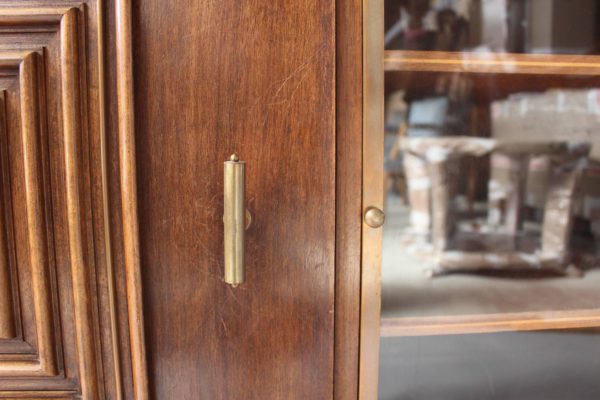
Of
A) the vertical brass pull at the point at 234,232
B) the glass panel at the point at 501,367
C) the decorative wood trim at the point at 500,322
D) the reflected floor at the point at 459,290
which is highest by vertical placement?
the vertical brass pull at the point at 234,232

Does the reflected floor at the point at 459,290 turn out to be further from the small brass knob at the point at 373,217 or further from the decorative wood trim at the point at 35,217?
the decorative wood trim at the point at 35,217

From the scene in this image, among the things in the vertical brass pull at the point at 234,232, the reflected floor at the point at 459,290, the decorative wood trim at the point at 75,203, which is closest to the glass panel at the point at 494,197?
the reflected floor at the point at 459,290

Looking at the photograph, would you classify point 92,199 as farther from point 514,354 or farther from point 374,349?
point 514,354

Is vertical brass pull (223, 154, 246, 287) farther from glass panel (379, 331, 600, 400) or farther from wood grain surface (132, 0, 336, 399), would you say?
glass panel (379, 331, 600, 400)

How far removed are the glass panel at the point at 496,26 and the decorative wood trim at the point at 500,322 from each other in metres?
0.23

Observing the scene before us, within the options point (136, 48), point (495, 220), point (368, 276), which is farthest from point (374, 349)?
point (136, 48)

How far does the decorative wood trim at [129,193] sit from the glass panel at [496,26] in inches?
7.4

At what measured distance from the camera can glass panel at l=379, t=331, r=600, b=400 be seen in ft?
1.17

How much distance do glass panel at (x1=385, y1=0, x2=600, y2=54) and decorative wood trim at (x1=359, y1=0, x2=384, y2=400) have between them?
0.02m

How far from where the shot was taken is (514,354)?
0.37 metres

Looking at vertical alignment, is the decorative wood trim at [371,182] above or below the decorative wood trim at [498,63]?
below

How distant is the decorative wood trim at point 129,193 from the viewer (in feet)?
0.90

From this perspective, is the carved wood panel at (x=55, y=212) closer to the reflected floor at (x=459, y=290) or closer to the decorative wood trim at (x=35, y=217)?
the decorative wood trim at (x=35, y=217)

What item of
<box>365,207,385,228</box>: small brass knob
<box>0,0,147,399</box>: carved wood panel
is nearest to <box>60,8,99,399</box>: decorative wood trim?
<box>0,0,147,399</box>: carved wood panel
